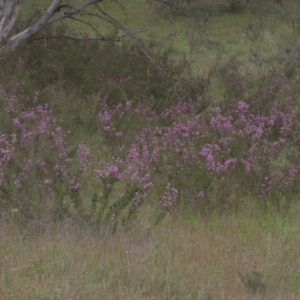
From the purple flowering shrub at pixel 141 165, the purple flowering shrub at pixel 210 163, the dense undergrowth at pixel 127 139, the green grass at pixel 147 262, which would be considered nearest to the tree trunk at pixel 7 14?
the dense undergrowth at pixel 127 139

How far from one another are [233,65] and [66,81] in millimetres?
3863

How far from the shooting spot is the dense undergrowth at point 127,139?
5.23 meters

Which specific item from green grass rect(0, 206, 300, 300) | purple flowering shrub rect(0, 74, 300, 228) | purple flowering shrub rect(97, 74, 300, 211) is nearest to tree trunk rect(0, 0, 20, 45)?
purple flowering shrub rect(0, 74, 300, 228)

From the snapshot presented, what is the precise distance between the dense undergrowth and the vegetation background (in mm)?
18

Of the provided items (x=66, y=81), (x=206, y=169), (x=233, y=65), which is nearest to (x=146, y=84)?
(x=66, y=81)

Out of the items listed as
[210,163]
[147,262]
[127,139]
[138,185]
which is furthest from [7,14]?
[147,262]

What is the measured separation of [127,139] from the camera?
26.8 ft

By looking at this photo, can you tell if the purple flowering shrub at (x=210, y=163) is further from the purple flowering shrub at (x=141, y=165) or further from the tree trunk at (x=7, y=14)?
the tree trunk at (x=7, y=14)

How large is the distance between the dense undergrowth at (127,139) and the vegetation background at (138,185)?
0.06 ft

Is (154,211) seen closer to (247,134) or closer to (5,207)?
(5,207)

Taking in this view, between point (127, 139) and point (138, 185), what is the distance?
2.96 m

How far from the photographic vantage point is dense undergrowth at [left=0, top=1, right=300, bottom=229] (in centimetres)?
523

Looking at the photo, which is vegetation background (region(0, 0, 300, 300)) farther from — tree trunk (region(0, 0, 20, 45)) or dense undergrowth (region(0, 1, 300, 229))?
tree trunk (region(0, 0, 20, 45))

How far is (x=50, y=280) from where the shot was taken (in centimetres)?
392
